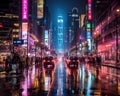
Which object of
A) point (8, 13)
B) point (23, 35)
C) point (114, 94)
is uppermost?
point (8, 13)

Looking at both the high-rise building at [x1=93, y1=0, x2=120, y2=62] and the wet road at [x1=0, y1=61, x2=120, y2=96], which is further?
the high-rise building at [x1=93, y1=0, x2=120, y2=62]

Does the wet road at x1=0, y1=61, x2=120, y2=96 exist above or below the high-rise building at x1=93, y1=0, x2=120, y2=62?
below

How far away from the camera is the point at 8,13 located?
517ft

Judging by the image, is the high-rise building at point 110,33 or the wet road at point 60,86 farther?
the high-rise building at point 110,33

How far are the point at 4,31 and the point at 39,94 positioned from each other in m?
120

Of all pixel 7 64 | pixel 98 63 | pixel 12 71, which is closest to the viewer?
pixel 12 71

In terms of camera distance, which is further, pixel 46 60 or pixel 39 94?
pixel 46 60

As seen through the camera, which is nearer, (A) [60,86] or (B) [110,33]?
(A) [60,86]

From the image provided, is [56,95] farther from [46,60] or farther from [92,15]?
[92,15]

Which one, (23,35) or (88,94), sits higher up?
(23,35)

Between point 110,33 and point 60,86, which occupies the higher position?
point 110,33

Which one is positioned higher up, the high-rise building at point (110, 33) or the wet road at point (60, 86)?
the high-rise building at point (110, 33)

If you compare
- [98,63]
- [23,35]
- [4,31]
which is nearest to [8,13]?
[4,31]

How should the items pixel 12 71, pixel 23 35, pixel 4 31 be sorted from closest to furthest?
pixel 12 71
pixel 23 35
pixel 4 31
